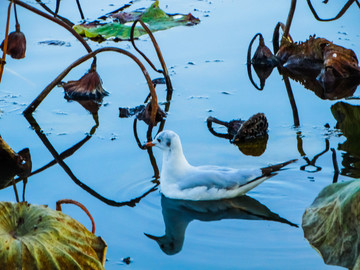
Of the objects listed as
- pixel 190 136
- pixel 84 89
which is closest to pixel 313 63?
pixel 190 136

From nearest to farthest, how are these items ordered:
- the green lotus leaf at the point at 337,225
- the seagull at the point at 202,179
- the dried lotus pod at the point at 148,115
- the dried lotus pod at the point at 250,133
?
the green lotus leaf at the point at 337,225 → the seagull at the point at 202,179 → the dried lotus pod at the point at 250,133 → the dried lotus pod at the point at 148,115

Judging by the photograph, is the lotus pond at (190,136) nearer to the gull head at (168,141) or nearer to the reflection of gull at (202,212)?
the reflection of gull at (202,212)

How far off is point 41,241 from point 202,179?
144 centimetres

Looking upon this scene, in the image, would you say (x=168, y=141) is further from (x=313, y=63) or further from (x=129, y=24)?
(x=129, y=24)

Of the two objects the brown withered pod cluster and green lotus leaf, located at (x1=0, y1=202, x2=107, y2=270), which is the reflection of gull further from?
the brown withered pod cluster

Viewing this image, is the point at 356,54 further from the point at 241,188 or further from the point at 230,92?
the point at 241,188

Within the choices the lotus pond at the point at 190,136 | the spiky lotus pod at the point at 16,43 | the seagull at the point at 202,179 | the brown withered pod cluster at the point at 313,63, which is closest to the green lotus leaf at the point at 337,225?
the lotus pond at the point at 190,136

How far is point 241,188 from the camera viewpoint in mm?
4543

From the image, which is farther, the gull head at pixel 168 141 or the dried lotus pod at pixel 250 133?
the dried lotus pod at pixel 250 133

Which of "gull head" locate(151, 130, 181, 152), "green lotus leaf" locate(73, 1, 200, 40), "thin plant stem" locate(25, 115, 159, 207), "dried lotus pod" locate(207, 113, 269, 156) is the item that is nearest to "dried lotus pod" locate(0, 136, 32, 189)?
"thin plant stem" locate(25, 115, 159, 207)

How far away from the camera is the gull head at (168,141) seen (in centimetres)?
477

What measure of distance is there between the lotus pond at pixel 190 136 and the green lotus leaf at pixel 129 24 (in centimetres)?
11

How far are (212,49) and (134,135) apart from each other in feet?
6.41

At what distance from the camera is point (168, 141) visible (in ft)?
15.8
